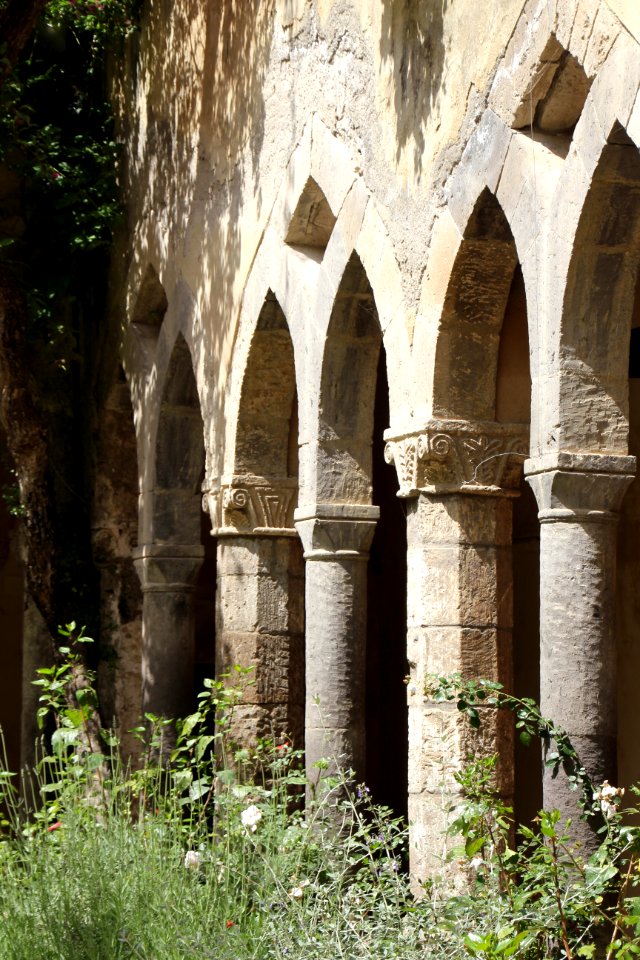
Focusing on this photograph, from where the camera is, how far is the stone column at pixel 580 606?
181 inches

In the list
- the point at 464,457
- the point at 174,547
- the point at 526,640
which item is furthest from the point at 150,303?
the point at 464,457

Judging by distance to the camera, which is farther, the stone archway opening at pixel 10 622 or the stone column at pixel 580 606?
the stone archway opening at pixel 10 622

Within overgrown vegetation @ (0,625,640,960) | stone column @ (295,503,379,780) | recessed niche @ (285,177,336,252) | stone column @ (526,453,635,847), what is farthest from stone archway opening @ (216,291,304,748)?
stone column @ (526,453,635,847)

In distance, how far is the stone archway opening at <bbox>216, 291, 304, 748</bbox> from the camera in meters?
7.68

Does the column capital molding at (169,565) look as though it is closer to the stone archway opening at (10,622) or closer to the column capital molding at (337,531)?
the column capital molding at (337,531)

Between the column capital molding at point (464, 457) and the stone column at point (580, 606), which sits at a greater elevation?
the column capital molding at point (464, 457)

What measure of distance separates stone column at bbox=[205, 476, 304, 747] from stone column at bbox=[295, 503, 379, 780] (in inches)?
42.7

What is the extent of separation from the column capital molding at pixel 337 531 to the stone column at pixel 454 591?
832mm

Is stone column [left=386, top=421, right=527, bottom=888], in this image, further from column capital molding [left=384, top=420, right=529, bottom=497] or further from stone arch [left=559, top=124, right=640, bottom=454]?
stone arch [left=559, top=124, right=640, bottom=454]

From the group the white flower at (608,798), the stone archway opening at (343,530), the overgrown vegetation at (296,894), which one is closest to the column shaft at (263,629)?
the stone archway opening at (343,530)

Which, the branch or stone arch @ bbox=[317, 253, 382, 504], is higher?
the branch

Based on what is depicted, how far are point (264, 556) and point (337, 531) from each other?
1.22 meters

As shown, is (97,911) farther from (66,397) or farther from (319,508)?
(66,397)

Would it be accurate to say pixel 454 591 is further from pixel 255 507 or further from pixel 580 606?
pixel 255 507
